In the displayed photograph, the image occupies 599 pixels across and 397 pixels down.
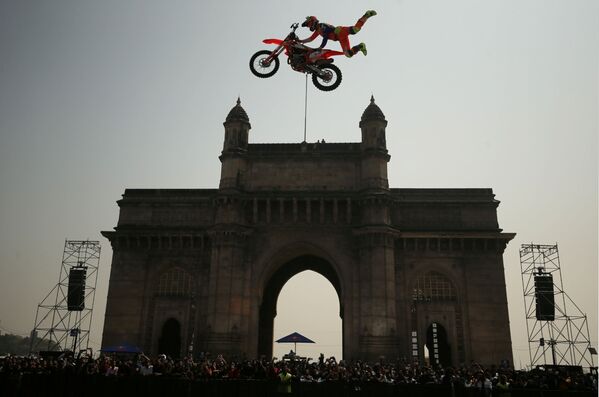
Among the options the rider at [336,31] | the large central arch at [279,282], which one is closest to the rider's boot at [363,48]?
the rider at [336,31]

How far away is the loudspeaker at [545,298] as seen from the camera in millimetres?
38156

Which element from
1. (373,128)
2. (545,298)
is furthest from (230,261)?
(545,298)

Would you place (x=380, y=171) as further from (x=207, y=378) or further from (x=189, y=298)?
(x=207, y=378)

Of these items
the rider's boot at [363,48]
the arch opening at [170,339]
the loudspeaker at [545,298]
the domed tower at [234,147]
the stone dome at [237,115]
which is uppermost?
the stone dome at [237,115]

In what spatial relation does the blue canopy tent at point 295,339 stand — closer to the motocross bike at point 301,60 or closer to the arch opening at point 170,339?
the arch opening at point 170,339

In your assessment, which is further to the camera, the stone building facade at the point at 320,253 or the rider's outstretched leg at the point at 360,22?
the stone building facade at the point at 320,253

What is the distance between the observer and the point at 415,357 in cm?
3512

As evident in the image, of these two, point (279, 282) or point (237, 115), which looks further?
point (279, 282)

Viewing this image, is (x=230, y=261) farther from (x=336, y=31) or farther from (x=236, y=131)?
(x=336, y=31)

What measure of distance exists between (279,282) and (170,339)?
389 inches

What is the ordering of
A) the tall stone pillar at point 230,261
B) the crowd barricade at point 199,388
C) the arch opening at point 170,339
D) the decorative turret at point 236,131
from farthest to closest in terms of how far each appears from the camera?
the decorative turret at point 236,131
the arch opening at point 170,339
the tall stone pillar at point 230,261
the crowd barricade at point 199,388

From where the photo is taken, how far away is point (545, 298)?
126ft

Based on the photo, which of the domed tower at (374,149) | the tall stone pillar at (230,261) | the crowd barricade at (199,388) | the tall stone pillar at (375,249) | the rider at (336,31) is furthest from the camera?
the domed tower at (374,149)

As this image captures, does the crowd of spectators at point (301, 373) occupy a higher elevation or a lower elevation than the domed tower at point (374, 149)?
lower
